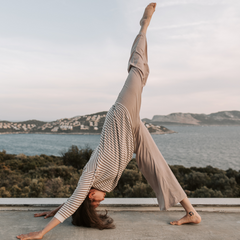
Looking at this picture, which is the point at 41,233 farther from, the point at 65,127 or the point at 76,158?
the point at 65,127

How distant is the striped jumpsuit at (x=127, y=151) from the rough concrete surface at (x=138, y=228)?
272 mm

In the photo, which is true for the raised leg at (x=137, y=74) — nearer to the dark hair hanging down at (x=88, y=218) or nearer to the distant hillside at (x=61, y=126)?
the dark hair hanging down at (x=88, y=218)

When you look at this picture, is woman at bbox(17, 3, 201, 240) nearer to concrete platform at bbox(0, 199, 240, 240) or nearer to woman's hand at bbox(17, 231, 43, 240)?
woman's hand at bbox(17, 231, 43, 240)

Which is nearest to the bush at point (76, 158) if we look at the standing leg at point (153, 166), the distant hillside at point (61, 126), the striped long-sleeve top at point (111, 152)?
the standing leg at point (153, 166)

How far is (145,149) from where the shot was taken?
2.28 metres

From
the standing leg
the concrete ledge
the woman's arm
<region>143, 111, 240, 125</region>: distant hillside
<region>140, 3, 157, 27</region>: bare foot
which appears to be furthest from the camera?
<region>143, 111, 240, 125</region>: distant hillside

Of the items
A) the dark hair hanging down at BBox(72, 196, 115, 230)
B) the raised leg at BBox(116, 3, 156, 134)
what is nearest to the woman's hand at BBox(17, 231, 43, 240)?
the dark hair hanging down at BBox(72, 196, 115, 230)

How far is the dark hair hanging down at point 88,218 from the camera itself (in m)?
2.08

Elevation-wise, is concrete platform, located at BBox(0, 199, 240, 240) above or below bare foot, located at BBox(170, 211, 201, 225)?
below

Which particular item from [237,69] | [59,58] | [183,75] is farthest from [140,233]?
[183,75]

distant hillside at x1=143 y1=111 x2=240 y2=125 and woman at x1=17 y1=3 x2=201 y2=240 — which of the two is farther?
distant hillside at x1=143 y1=111 x2=240 y2=125

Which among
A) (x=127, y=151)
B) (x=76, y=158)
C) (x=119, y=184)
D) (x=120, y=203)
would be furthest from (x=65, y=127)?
(x=127, y=151)

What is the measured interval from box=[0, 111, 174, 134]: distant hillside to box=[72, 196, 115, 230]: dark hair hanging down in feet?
96.1

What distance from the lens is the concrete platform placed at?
1.99 meters
